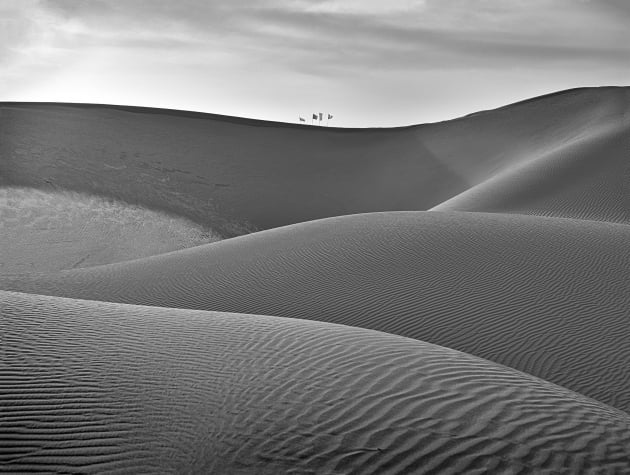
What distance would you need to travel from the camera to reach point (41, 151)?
68.0 ft

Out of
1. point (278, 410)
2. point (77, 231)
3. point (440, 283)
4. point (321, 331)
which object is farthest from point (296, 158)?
point (278, 410)

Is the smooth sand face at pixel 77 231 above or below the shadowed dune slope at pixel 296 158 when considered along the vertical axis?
below

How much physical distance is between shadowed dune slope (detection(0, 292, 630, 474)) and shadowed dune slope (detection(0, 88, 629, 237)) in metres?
12.8

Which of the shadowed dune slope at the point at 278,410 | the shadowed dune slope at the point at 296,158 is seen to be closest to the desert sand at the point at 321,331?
the shadowed dune slope at the point at 278,410

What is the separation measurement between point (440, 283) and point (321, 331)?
329 cm

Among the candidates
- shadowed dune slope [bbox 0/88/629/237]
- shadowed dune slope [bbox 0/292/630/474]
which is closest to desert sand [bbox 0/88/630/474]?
shadowed dune slope [bbox 0/292/630/474]

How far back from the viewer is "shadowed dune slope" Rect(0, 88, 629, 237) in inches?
746

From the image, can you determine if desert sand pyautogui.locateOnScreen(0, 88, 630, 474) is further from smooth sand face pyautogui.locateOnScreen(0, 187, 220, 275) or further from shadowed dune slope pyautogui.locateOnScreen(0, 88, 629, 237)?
shadowed dune slope pyautogui.locateOnScreen(0, 88, 629, 237)

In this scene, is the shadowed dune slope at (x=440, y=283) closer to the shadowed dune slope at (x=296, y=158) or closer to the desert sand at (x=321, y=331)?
the desert sand at (x=321, y=331)

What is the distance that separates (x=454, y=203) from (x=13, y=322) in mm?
13699

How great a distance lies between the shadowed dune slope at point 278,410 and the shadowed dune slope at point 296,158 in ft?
41.9

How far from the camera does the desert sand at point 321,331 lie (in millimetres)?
2521

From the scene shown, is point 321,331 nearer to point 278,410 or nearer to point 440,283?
point 278,410

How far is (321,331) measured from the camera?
13.4 ft
